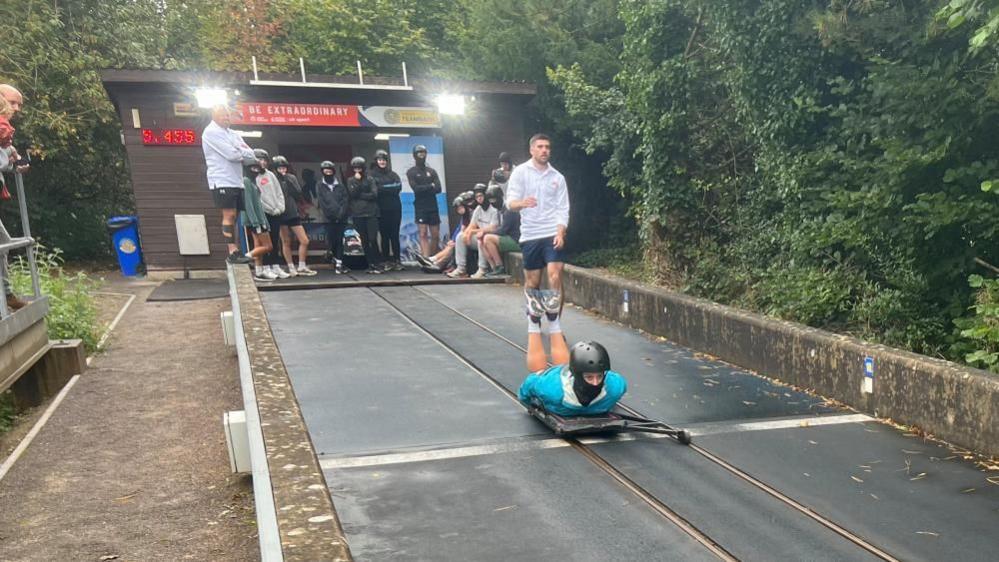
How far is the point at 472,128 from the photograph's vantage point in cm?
1698

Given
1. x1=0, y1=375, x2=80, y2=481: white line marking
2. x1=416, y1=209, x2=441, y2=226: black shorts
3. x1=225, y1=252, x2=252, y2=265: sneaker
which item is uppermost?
x1=416, y1=209, x2=441, y2=226: black shorts

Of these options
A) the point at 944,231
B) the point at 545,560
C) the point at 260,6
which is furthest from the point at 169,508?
the point at 260,6

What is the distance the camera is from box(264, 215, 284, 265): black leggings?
40.7 feet

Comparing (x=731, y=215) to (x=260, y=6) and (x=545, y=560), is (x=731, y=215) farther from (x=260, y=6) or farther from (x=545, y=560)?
(x=260, y=6)

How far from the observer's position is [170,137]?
15.2 meters

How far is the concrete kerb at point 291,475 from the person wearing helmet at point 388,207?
717 cm

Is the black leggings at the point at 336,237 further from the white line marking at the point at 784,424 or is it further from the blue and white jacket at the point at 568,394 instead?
the white line marking at the point at 784,424

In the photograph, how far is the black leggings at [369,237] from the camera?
524 inches

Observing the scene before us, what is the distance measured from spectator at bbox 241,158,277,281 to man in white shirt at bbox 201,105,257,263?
43cm

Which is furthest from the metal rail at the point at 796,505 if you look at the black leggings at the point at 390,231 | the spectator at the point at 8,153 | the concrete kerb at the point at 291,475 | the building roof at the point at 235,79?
the building roof at the point at 235,79

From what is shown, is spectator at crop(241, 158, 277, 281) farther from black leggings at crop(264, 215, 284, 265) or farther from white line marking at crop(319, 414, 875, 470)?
white line marking at crop(319, 414, 875, 470)

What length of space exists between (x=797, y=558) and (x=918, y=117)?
488cm

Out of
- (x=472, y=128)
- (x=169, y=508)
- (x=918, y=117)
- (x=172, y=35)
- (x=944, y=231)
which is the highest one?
(x=172, y=35)

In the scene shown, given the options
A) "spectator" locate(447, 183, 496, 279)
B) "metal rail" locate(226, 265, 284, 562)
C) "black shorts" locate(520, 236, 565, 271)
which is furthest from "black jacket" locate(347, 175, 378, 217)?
"metal rail" locate(226, 265, 284, 562)
